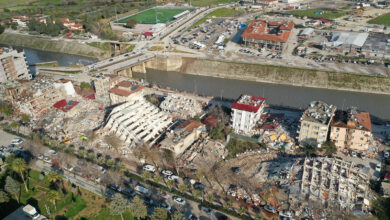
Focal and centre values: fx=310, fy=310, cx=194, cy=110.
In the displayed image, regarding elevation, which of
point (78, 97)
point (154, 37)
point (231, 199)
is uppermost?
point (154, 37)

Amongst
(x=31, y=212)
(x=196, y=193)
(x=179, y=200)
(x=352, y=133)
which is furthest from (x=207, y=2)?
(x=31, y=212)

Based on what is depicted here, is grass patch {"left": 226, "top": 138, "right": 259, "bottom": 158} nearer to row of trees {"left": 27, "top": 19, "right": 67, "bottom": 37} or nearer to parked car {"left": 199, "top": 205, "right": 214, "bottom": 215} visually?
parked car {"left": 199, "top": 205, "right": 214, "bottom": 215}

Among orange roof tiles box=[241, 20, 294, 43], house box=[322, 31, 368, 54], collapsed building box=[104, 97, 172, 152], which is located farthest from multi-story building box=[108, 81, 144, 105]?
house box=[322, 31, 368, 54]

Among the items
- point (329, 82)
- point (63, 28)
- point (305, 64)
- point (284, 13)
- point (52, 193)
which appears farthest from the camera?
point (284, 13)

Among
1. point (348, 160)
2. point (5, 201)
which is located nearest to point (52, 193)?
point (5, 201)

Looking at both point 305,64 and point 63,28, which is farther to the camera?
point 63,28

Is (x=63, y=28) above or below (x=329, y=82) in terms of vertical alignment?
above

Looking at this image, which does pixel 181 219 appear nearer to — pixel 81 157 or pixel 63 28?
pixel 81 157

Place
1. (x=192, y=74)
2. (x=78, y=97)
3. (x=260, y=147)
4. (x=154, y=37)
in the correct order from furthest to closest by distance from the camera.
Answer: (x=154, y=37) < (x=192, y=74) < (x=78, y=97) < (x=260, y=147)
